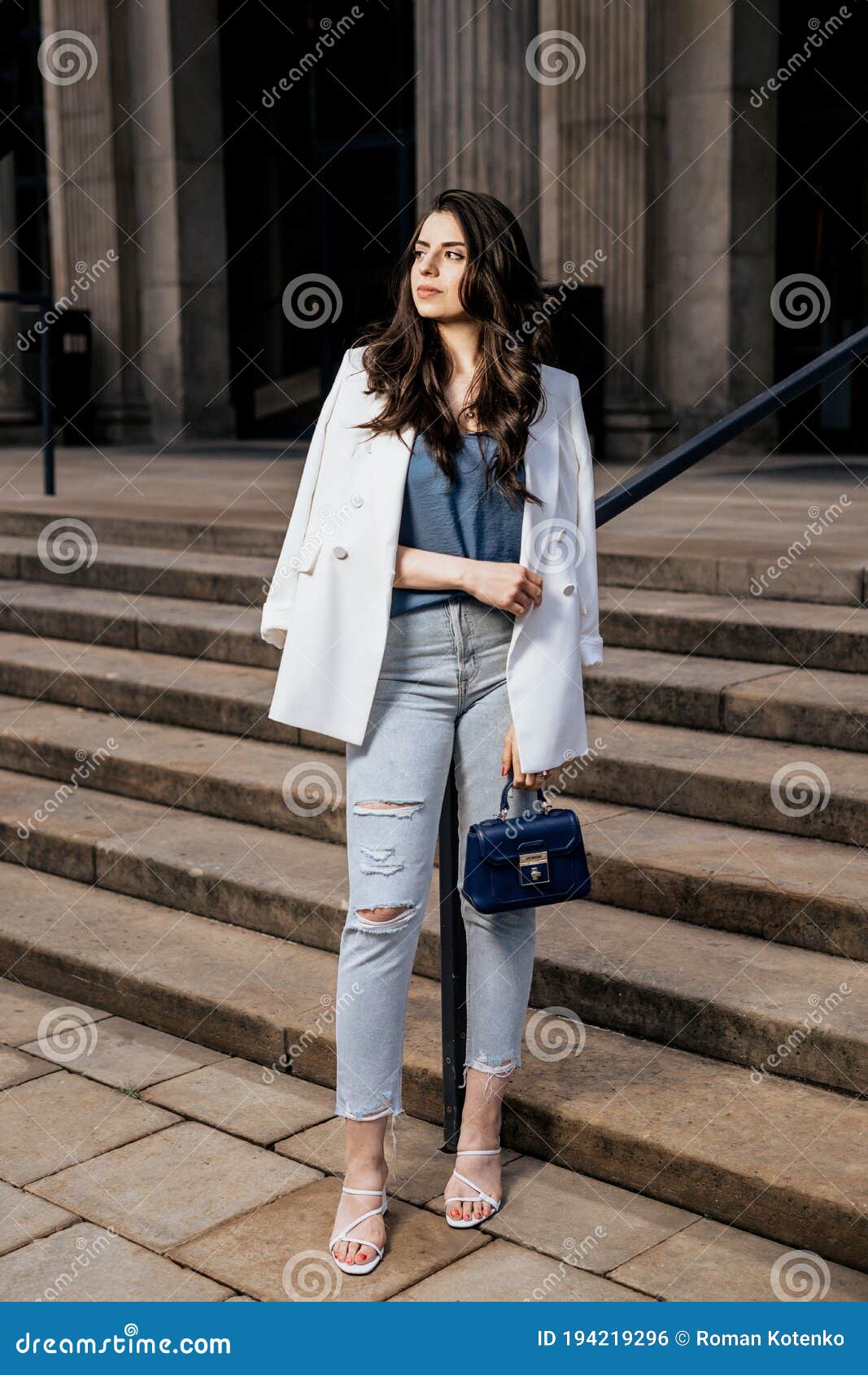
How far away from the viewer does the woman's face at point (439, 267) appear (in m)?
3.05

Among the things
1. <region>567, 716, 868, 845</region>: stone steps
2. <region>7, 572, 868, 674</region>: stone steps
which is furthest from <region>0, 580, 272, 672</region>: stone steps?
<region>567, 716, 868, 845</region>: stone steps

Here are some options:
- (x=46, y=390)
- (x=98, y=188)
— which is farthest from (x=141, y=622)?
(x=98, y=188)

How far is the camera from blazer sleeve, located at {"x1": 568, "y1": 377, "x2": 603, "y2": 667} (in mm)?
3180

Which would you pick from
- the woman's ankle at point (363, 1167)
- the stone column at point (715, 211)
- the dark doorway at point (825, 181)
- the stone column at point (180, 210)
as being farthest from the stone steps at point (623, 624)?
the stone column at point (180, 210)

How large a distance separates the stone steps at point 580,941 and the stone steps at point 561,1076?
0.05 metres

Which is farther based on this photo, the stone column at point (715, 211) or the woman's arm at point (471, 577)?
the stone column at point (715, 211)

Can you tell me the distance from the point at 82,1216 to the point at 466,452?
175 cm

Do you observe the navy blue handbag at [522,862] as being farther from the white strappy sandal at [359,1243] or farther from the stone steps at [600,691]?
the stone steps at [600,691]

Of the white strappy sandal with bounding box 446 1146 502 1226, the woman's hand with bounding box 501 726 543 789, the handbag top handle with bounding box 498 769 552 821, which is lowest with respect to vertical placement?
the white strappy sandal with bounding box 446 1146 502 1226

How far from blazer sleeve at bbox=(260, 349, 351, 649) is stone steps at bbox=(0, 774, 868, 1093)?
4.28ft

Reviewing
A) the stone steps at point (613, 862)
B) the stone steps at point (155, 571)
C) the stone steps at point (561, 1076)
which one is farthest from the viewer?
the stone steps at point (155, 571)

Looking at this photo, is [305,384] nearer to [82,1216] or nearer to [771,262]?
[771,262]

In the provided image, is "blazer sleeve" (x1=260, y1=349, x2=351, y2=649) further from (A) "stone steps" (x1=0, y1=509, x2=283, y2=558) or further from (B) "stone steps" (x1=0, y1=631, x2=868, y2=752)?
(A) "stone steps" (x1=0, y1=509, x2=283, y2=558)

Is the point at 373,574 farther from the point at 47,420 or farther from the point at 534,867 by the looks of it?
the point at 47,420
